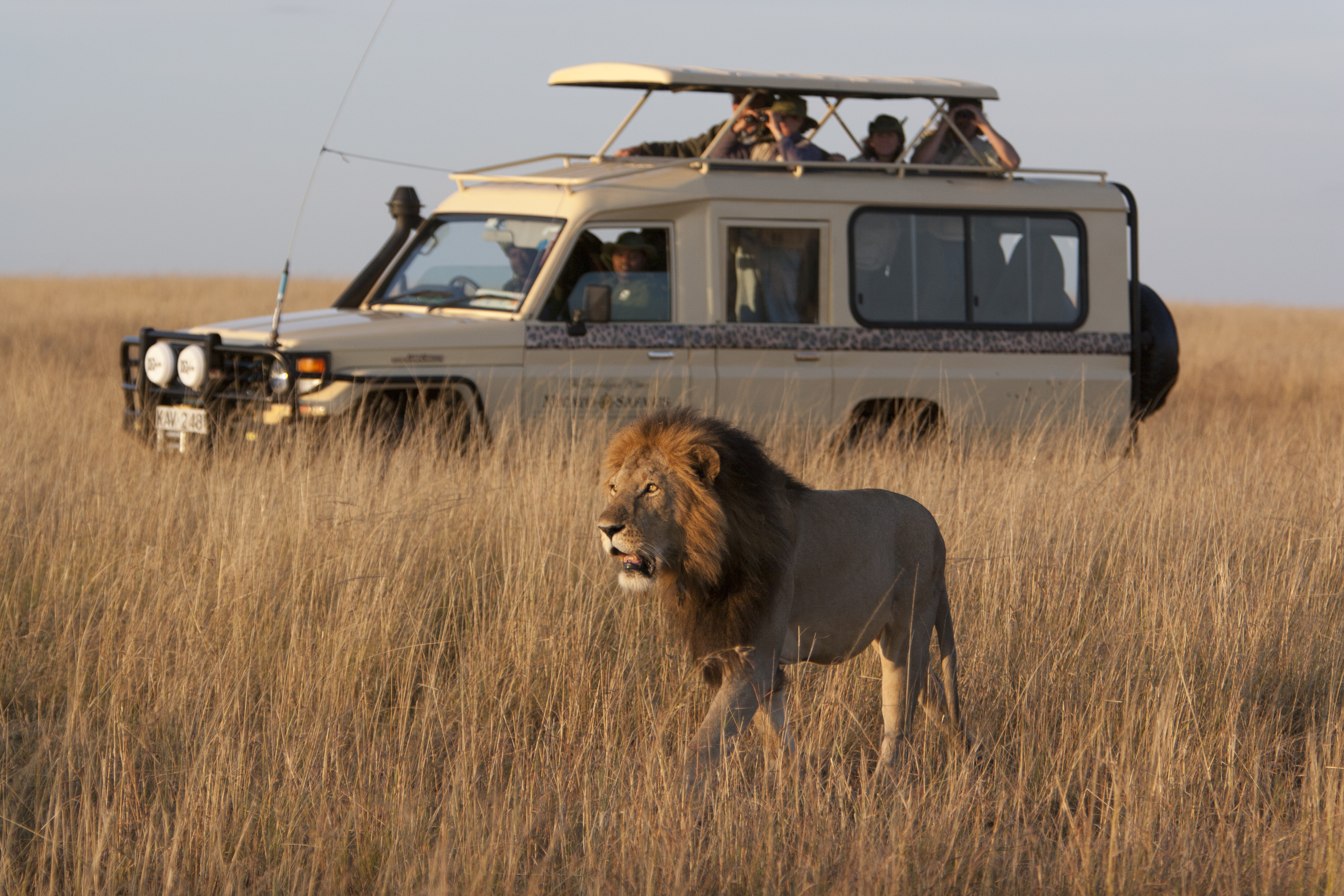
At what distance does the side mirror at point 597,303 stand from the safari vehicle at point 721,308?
0.04 ft

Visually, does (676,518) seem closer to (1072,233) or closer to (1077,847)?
(1077,847)

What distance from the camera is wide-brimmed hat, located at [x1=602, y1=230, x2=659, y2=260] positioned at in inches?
316

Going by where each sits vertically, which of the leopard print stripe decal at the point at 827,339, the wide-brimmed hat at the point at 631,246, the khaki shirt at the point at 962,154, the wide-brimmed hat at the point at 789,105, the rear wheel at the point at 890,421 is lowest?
the rear wheel at the point at 890,421

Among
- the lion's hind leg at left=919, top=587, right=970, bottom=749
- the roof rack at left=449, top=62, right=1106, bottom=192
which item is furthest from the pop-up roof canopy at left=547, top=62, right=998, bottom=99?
the lion's hind leg at left=919, top=587, right=970, bottom=749

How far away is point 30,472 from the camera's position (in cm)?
695

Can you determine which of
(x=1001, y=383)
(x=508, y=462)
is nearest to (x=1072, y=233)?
(x=1001, y=383)

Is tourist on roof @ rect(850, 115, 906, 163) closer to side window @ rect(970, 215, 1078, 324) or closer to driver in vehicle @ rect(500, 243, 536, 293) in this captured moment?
side window @ rect(970, 215, 1078, 324)

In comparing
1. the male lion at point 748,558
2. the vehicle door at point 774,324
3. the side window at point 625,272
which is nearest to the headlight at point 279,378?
the side window at point 625,272

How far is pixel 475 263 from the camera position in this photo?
8.33 metres

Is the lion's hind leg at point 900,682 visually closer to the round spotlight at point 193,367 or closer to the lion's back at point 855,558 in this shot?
the lion's back at point 855,558

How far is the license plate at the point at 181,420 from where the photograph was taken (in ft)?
24.5

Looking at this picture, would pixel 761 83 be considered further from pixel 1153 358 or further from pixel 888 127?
pixel 1153 358

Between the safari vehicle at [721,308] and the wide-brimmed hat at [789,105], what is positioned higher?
the wide-brimmed hat at [789,105]

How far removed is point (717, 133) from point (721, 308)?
180 centimetres
